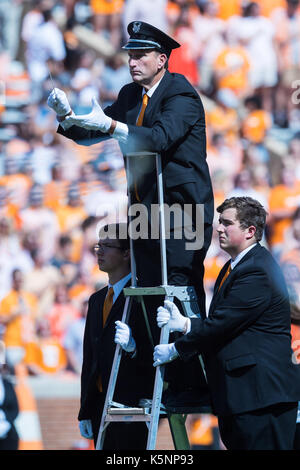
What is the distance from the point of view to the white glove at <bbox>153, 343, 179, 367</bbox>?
5.02 m

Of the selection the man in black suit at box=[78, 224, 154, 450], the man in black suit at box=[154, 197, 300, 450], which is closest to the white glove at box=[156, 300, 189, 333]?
the man in black suit at box=[154, 197, 300, 450]

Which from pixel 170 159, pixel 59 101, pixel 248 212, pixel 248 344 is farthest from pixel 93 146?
pixel 248 344

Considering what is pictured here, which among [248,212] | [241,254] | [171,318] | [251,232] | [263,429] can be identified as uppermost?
[248,212]

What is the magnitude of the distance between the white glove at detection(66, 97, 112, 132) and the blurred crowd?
186 inches

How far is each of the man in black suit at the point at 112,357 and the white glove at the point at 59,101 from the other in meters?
1.21

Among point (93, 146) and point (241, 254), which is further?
point (93, 146)

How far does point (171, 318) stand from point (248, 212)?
696 millimetres

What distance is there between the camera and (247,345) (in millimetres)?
4977

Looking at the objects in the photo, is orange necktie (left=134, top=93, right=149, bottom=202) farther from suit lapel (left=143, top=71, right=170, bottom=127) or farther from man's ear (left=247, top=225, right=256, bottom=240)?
man's ear (left=247, top=225, right=256, bottom=240)

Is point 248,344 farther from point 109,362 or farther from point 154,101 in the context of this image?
point 154,101

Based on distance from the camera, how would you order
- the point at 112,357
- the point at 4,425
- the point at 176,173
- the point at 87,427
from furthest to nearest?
the point at 4,425
the point at 87,427
the point at 112,357
the point at 176,173

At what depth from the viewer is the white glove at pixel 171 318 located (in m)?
5.05

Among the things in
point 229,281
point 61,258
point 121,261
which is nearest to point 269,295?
point 229,281

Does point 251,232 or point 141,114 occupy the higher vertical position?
point 141,114
